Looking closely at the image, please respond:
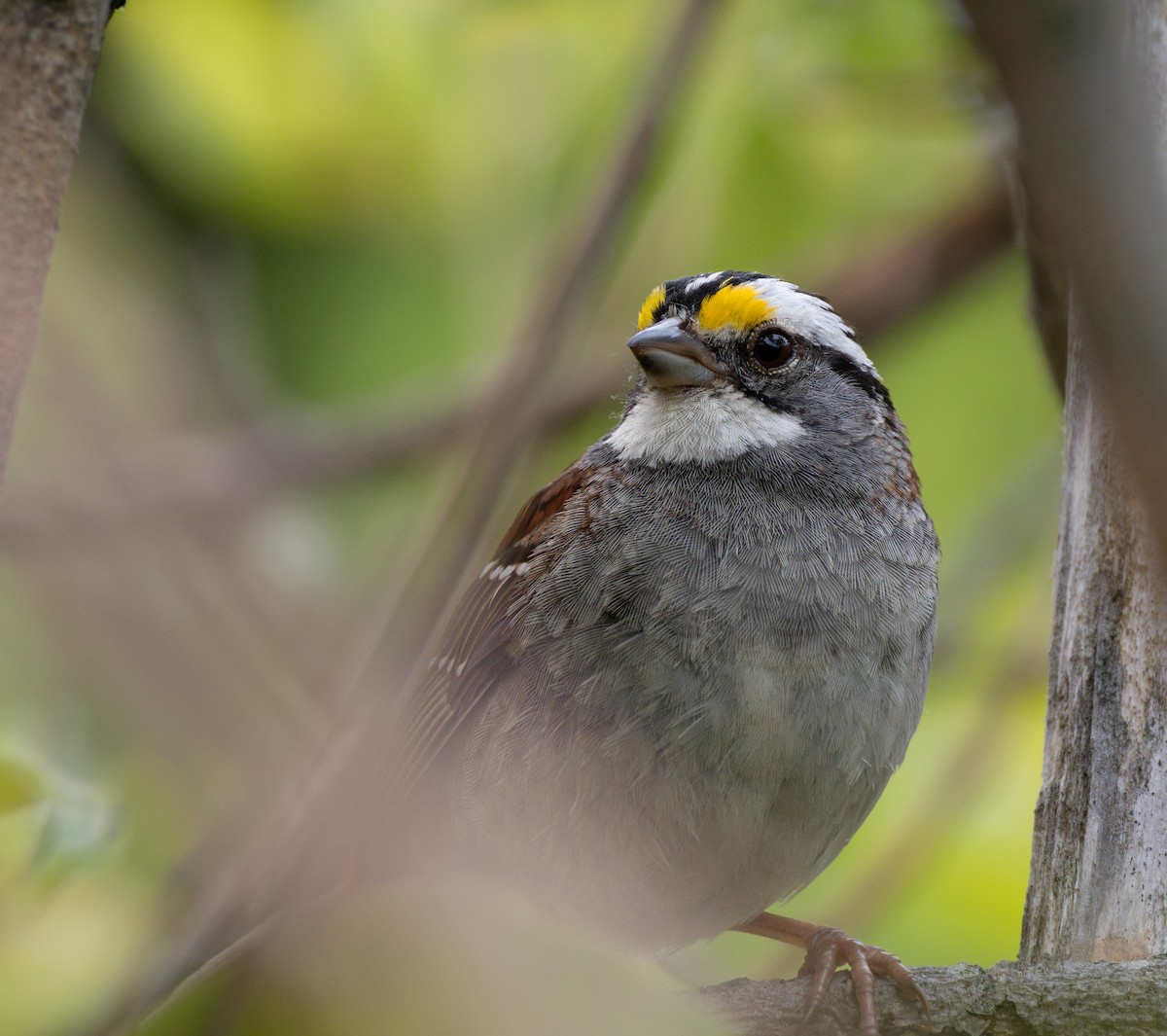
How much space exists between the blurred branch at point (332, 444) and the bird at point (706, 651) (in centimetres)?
72

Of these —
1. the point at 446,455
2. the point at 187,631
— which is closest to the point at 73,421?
the point at 187,631

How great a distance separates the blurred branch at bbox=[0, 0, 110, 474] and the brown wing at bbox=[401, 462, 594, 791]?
1809mm

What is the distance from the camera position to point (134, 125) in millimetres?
5074

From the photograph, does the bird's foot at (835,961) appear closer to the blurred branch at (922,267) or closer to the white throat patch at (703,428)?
the white throat patch at (703,428)

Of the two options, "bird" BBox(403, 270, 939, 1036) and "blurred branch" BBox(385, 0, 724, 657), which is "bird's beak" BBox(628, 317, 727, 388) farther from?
"blurred branch" BBox(385, 0, 724, 657)

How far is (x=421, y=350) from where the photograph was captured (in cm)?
517

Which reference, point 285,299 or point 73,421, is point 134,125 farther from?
point 73,421

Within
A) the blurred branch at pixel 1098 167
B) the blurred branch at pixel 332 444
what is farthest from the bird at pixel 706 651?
the blurred branch at pixel 1098 167

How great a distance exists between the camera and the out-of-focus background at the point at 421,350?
3.65m

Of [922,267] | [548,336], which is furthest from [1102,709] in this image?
[922,267]

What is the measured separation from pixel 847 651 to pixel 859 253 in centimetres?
217

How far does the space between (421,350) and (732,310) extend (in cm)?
188

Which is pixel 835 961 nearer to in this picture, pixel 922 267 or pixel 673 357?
pixel 673 357

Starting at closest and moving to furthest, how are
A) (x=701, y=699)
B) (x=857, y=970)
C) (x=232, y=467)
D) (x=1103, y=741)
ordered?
(x=1103, y=741)
(x=857, y=970)
(x=701, y=699)
(x=232, y=467)
